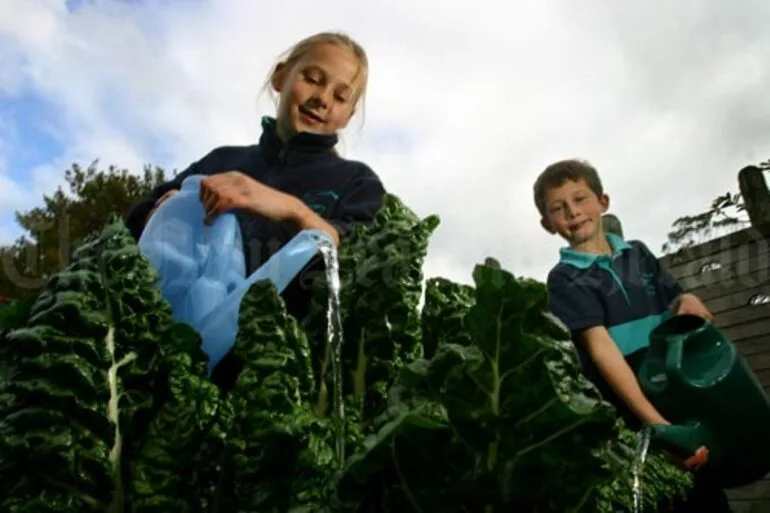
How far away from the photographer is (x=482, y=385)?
23.0 inches

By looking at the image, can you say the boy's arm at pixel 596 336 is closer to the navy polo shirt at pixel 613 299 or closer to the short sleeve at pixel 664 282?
the navy polo shirt at pixel 613 299

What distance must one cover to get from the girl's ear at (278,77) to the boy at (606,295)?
4.94 ft

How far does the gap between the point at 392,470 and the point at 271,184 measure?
3.45 ft

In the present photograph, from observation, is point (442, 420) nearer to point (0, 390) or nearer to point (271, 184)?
point (0, 390)

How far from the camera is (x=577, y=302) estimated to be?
302 centimetres

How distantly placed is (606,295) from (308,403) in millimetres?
2417

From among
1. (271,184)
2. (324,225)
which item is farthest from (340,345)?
(271,184)

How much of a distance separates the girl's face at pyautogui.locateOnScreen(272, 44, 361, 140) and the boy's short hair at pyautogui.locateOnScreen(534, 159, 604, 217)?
1.75m

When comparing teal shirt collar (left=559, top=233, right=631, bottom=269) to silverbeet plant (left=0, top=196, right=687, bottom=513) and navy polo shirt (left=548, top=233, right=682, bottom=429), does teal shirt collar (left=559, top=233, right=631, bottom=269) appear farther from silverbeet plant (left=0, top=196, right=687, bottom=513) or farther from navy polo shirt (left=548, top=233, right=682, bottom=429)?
silverbeet plant (left=0, top=196, right=687, bottom=513)

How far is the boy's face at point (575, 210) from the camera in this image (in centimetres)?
323

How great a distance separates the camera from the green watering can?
9.14 ft

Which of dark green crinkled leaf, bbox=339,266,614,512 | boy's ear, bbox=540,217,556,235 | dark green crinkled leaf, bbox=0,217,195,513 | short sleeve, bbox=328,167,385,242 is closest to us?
dark green crinkled leaf, bbox=339,266,614,512

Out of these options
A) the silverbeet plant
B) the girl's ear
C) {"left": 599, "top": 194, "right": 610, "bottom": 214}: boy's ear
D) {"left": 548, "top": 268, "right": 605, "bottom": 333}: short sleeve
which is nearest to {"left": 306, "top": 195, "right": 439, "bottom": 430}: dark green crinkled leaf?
the silverbeet plant

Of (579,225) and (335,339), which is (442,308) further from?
(579,225)
